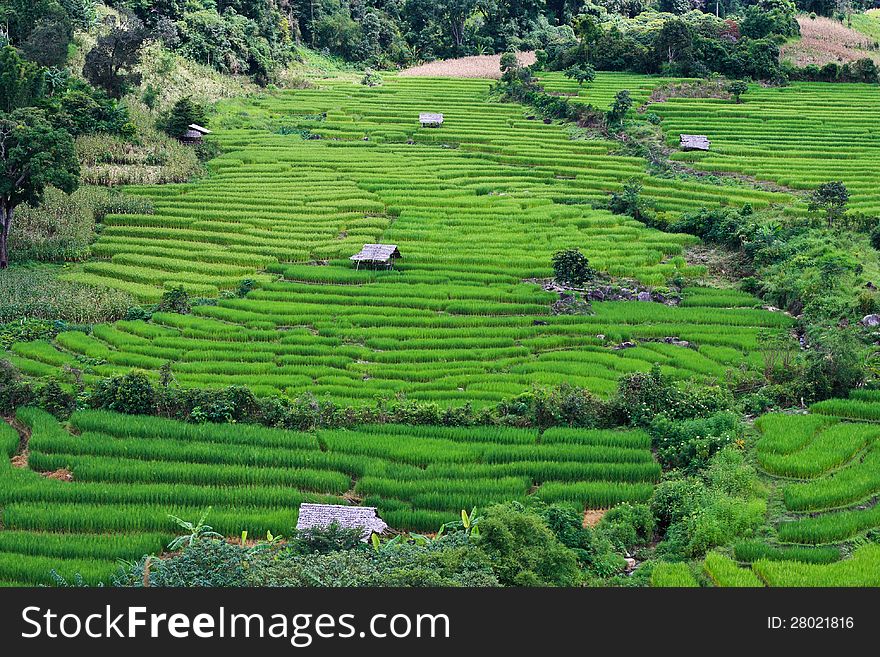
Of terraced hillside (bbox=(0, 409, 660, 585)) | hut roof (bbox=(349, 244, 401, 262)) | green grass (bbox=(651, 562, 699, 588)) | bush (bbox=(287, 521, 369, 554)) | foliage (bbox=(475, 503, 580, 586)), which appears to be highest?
foliage (bbox=(475, 503, 580, 586))

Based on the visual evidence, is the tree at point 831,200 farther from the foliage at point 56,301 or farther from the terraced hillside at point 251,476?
the foliage at point 56,301

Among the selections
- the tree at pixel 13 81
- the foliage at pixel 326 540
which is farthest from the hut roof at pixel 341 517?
the tree at pixel 13 81

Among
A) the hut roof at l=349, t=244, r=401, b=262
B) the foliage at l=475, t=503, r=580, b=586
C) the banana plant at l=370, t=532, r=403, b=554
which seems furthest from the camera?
the hut roof at l=349, t=244, r=401, b=262

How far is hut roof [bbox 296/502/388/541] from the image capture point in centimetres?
1470

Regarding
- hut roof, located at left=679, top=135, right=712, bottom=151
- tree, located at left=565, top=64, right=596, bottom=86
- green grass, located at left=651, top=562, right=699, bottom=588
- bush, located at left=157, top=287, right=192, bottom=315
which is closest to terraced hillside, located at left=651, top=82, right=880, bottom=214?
hut roof, located at left=679, top=135, right=712, bottom=151

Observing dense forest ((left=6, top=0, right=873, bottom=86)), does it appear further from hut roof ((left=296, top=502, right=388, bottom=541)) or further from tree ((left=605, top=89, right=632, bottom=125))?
hut roof ((left=296, top=502, right=388, bottom=541))

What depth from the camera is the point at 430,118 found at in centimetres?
4341

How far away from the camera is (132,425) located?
60.1 feet

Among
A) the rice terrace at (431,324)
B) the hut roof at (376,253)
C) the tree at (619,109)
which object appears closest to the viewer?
the rice terrace at (431,324)

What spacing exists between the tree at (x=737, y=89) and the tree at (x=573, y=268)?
23996mm

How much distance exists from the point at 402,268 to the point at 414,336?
501 cm

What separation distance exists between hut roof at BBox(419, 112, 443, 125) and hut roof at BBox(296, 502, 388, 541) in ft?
99.1

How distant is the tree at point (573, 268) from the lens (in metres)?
26.2

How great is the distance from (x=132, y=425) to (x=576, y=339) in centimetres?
978
